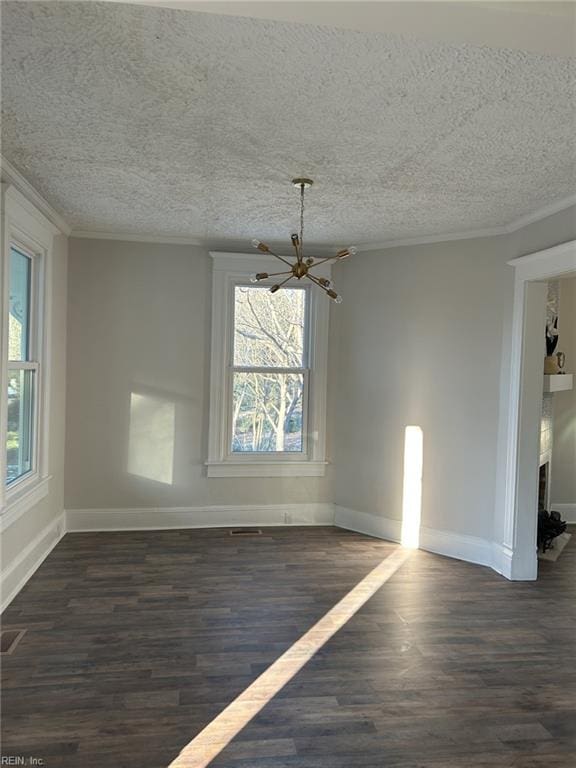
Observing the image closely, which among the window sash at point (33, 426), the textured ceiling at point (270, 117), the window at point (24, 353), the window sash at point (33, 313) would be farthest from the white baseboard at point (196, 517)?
the textured ceiling at point (270, 117)

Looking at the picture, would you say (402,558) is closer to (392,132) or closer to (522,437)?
(522,437)

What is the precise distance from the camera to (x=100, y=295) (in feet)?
Answer: 16.7

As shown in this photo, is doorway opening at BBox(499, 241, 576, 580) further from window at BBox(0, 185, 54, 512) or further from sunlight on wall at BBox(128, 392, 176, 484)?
window at BBox(0, 185, 54, 512)

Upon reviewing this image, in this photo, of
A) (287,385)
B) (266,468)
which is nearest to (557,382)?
(287,385)

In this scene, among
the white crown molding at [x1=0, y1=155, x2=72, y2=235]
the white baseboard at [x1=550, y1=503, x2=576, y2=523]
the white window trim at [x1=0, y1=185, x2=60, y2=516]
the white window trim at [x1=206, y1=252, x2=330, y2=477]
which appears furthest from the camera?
the white baseboard at [x1=550, y1=503, x2=576, y2=523]

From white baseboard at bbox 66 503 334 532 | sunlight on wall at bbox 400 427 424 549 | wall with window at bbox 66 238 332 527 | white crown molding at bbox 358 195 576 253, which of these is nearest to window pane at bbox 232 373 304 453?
wall with window at bbox 66 238 332 527

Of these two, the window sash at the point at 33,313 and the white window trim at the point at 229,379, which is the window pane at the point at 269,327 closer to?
the white window trim at the point at 229,379

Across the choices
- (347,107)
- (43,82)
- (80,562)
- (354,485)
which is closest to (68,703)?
(80,562)

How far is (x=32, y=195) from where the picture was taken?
3762mm

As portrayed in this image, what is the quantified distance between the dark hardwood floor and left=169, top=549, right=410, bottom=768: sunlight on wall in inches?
1.6

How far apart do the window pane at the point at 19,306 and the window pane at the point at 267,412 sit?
190 centimetres

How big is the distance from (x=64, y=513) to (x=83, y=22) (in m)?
4.16

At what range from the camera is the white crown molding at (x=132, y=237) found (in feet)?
16.4

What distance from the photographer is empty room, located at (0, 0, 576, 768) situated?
2176 millimetres
